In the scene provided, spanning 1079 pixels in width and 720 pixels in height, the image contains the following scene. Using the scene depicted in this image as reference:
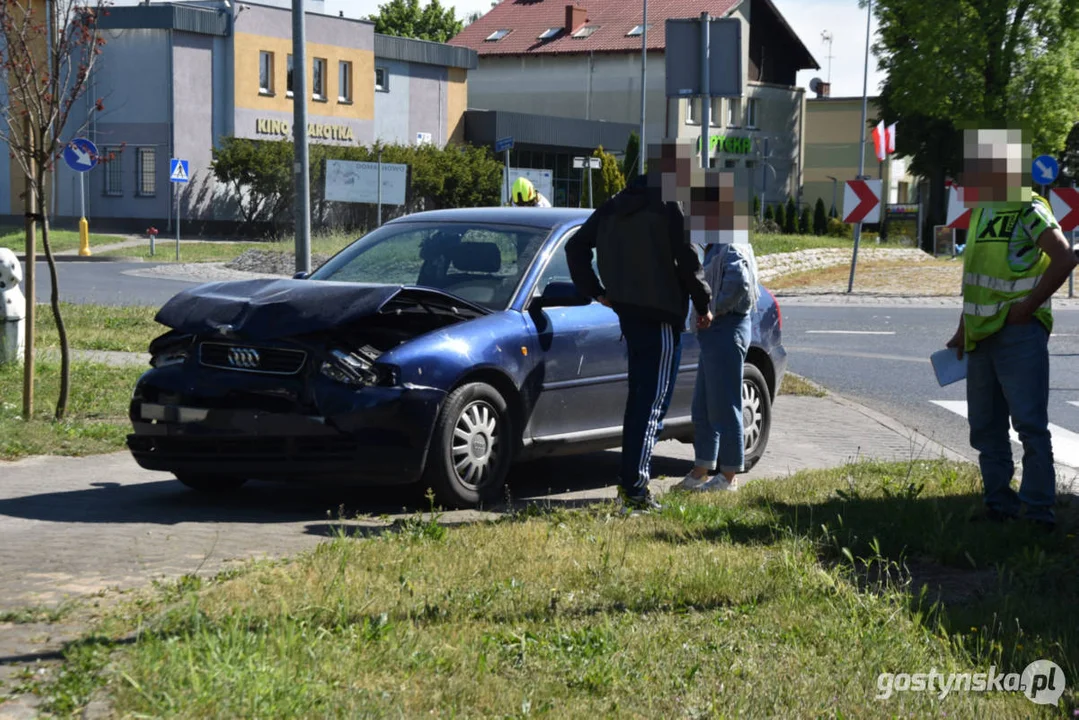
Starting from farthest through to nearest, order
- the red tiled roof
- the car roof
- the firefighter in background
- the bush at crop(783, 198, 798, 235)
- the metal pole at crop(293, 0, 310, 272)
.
A: the red tiled roof, the bush at crop(783, 198, 798, 235), the metal pole at crop(293, 0, 310, 272), the firefighter in background, the car roof

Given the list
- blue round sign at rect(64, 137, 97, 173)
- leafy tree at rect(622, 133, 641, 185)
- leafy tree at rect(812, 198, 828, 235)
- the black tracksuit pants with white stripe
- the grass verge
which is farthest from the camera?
leafy tree at rect(812, 198, 828, 235)

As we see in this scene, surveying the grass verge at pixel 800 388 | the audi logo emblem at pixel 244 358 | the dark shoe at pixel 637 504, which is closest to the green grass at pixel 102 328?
the grass verge at pixel 800 388

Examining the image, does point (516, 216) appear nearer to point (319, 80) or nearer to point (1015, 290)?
point (1015, 290)

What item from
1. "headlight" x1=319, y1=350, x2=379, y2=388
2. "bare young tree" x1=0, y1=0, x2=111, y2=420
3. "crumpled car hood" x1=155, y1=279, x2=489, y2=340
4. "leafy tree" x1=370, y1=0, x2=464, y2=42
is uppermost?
"leafy tree" x1=370, y1=0, x2=464, y2=42

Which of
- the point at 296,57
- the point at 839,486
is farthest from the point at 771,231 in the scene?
the point at 839,486

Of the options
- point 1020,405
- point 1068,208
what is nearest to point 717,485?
point 1020,405

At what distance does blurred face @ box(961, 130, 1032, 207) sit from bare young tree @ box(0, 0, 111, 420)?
5.62 meters

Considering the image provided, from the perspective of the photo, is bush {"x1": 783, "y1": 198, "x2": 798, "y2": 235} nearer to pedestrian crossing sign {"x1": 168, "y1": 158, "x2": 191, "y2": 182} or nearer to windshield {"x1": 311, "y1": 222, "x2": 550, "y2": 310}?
pedestrian crossing sign {"x1": 168, "y1": 158, "x2": 191, "y2": 182}

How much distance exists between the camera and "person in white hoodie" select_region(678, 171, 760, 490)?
780 cm

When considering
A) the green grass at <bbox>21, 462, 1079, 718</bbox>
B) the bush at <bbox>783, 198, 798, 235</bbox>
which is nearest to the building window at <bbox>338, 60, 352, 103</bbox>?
the bush at <bbox>783, 198, 798, 235</bbox>

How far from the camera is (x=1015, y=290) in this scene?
21.7 feet

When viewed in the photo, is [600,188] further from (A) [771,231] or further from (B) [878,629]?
(B) [878,629]

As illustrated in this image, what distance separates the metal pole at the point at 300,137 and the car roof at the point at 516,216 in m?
5.79

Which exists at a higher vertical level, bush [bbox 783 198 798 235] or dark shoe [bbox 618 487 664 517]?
bush [bbox 783 198 798 235]
